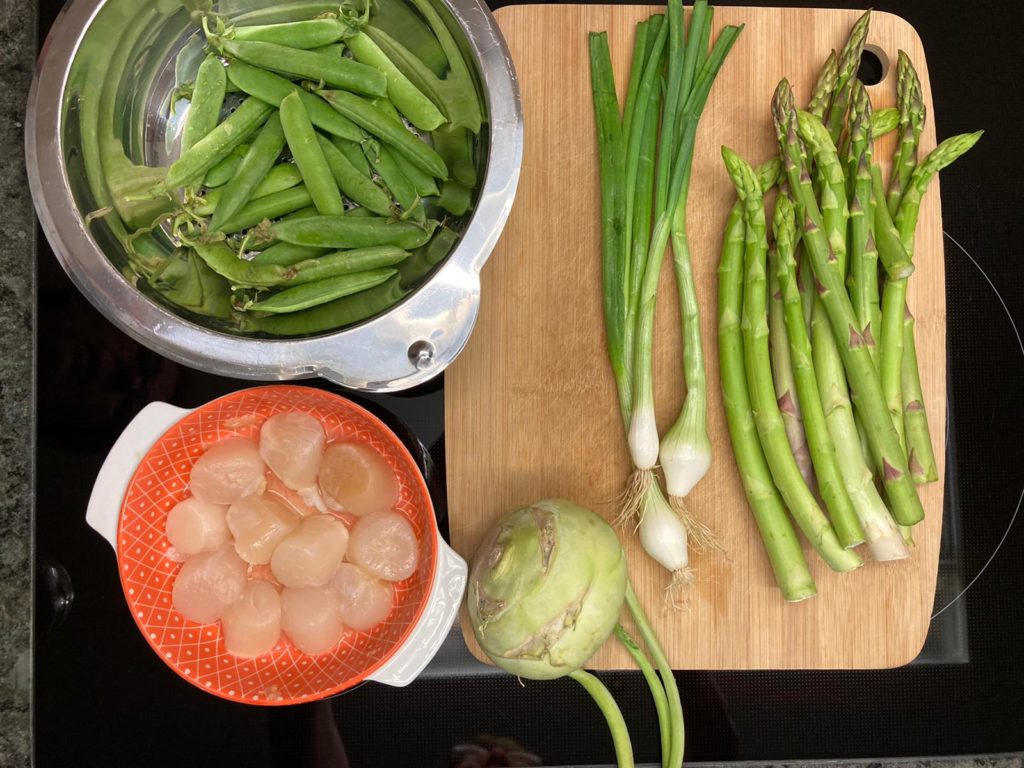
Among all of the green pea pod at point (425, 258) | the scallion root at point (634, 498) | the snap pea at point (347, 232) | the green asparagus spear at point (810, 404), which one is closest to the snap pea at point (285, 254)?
the snap pea at point (347, 232)

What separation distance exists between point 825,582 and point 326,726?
2.51 ft

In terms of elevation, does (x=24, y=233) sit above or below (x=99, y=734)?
above

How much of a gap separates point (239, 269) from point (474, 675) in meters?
0.67

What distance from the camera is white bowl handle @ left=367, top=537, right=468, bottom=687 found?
1.00 meters

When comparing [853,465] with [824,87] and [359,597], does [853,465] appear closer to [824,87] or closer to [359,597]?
[824,87]

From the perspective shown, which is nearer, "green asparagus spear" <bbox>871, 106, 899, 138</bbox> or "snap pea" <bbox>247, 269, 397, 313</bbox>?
"snap pea" <bbox>247, 269, 397, 313</bbox>

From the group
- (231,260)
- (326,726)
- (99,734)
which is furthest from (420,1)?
(99,734)

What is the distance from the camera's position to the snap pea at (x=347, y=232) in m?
0.96

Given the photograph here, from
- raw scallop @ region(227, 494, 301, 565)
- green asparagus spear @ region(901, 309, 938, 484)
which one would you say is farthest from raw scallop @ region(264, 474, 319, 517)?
green asparagus spear @ region(901, 309, 938, 484)

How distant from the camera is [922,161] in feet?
3.58

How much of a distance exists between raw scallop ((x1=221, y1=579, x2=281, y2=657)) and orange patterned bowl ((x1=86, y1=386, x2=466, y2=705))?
0.9 inches

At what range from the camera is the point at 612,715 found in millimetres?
1044

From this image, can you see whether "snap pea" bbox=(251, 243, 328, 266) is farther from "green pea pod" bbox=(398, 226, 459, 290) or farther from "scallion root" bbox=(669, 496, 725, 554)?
"scallion root" bbox=(669, 496, 725, 554)

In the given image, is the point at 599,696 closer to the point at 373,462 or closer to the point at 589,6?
the point at 373,462
